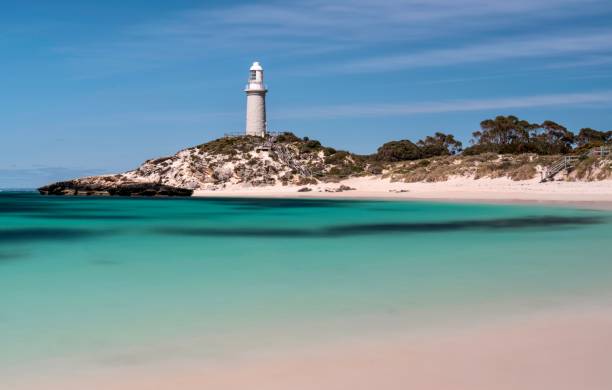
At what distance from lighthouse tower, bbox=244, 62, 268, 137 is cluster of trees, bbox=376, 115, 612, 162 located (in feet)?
46.3

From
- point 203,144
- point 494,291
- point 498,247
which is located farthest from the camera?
point 203,144

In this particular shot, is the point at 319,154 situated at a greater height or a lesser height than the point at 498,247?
greater

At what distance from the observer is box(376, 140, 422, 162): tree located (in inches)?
2808

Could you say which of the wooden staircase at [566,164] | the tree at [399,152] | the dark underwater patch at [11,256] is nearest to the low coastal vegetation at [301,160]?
the tree at [399,152]

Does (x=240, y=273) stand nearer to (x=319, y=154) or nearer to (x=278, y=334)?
(x=278, y=334)

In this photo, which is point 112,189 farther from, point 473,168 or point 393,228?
point 393,228

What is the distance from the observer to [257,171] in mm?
66500

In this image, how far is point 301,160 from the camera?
229 ft

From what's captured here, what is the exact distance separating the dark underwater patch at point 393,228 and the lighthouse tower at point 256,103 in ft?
167

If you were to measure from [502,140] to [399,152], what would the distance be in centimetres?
1519

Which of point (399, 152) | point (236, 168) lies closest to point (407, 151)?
point (399, 152)

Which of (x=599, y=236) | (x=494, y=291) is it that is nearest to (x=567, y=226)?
(x=599, y=236)

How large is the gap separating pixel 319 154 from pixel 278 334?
211 ft

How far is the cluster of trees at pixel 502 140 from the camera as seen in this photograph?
71.5 m
